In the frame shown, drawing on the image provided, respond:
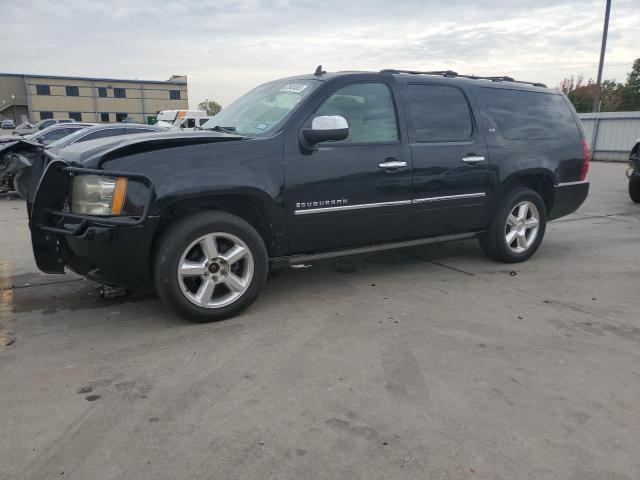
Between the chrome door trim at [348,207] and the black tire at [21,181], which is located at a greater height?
the chrome door trim at [348,207]

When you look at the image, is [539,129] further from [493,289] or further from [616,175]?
[616,175]

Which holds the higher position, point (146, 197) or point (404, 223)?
point (146, 197)

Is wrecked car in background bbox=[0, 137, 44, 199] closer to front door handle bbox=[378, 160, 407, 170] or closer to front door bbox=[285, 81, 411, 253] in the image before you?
front door bbox=[285, 81, 411, 253]

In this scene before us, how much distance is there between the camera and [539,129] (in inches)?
219

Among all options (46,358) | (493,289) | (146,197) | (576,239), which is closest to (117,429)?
(46,358)

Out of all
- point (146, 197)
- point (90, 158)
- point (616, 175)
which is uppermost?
point (90, 158)

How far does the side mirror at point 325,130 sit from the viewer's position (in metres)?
3.92

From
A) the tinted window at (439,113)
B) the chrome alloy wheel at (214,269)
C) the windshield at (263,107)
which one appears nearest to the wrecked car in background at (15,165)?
the windshield at (263,107)

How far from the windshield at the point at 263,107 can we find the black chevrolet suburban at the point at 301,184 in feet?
0.06

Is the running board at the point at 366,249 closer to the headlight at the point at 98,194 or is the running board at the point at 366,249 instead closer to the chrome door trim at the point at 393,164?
the chrome door trim at the point at 393,164

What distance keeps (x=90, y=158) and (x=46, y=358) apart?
1.36 m

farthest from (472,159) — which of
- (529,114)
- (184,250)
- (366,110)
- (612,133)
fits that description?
(612,133)

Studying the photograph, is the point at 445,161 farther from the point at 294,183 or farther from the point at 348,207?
the point at 294,183

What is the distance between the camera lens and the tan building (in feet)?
212
